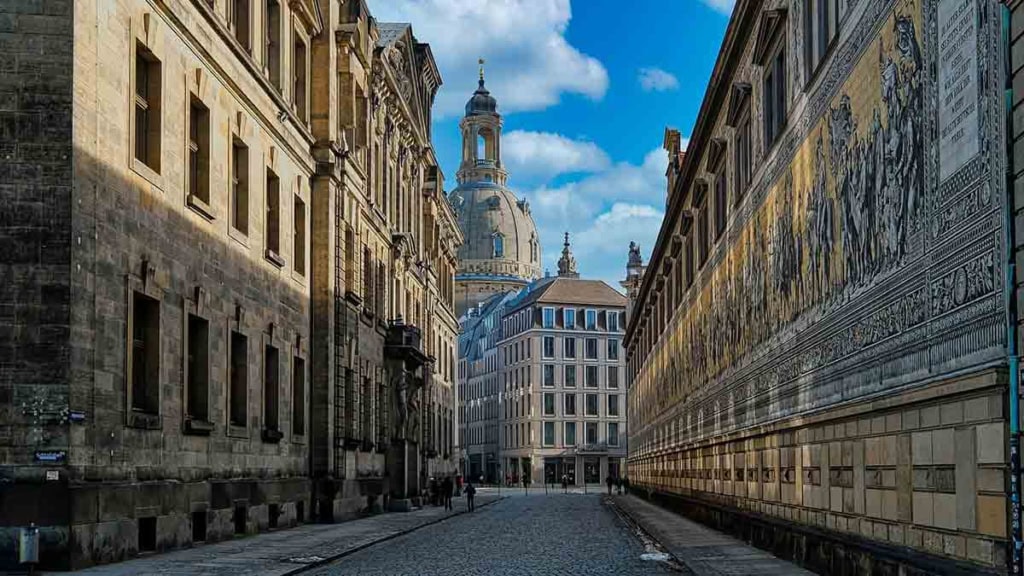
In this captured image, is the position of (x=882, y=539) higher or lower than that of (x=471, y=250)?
lower

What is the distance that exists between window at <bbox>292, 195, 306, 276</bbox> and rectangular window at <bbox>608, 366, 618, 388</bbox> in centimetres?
9534

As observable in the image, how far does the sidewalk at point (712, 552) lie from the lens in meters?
21.1

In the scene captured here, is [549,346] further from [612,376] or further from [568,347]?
[612,376]

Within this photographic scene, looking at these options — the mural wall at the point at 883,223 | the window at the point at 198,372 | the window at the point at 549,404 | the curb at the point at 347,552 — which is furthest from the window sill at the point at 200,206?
the window at the point at 549,404

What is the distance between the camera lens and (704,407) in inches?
1539

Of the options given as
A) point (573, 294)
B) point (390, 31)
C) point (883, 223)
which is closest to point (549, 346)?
point (573, 294)

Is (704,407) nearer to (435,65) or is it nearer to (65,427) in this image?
(65,427)

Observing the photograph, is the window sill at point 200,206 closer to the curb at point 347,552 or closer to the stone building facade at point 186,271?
the stone building facade at point 186,271

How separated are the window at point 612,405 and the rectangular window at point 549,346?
7798 millimetres

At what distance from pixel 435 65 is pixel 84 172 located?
47447mm

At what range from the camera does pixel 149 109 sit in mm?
24078

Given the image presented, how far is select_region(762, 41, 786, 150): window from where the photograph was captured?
24516mm

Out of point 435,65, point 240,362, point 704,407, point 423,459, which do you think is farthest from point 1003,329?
point 435,65

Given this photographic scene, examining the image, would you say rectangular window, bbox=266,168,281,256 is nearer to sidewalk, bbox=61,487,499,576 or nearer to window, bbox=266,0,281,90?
window, bbox=266,0,281,90
